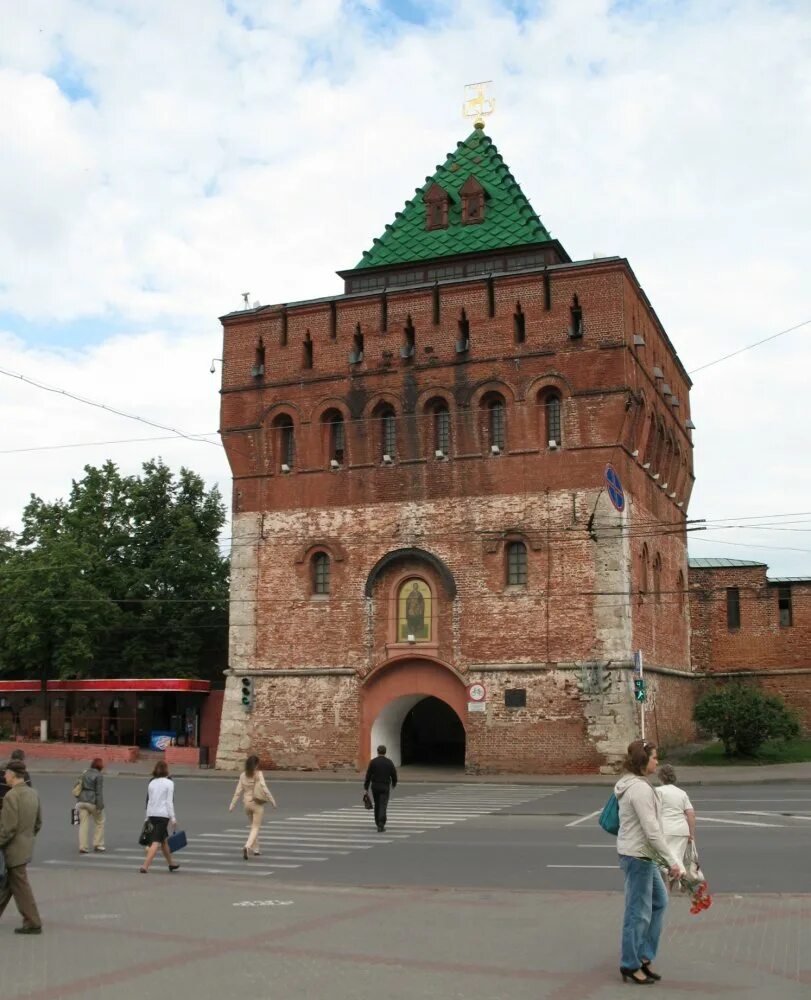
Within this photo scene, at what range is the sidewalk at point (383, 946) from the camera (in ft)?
28.7

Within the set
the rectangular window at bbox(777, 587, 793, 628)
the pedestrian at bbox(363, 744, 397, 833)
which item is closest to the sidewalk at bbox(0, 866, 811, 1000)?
the pedestrian at bbox(363, 744, 397, 833)

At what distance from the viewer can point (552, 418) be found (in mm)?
35531

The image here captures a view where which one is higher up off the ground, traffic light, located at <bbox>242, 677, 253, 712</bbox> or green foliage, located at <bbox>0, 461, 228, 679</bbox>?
green foliage, located at <bbox>0, 461, 228, 679</bbox>

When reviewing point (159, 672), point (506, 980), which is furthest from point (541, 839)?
point (159, 672)

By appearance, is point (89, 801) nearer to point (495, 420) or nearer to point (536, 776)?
point (536, 776)

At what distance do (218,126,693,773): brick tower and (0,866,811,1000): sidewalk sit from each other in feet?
69.9

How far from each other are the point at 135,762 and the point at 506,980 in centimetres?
3750

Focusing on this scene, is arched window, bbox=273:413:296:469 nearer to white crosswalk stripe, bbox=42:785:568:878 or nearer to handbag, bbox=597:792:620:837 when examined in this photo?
white crosswalk stripe, bbox=42:785:568:878

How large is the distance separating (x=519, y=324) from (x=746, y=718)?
1373 centimetres

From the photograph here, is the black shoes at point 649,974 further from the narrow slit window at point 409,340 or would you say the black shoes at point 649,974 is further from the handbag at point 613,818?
the narrow slit window at point 409,340

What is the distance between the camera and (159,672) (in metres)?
53.0

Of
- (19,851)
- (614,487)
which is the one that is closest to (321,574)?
(614,487)

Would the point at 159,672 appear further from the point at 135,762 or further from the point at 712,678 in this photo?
the point at 712,678

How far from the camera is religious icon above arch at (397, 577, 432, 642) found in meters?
36.3
